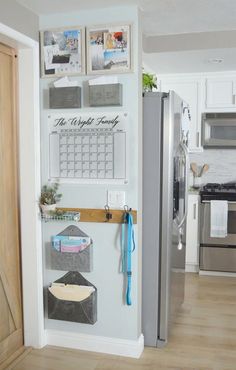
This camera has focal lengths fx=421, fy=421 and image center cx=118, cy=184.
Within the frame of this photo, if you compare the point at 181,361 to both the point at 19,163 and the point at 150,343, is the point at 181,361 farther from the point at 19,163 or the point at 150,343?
the point at 19,163

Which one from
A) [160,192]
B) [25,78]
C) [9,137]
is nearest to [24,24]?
[25,78]

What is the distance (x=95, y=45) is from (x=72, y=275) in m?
1.61

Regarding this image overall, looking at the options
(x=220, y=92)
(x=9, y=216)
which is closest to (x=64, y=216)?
(x=9, y=216)

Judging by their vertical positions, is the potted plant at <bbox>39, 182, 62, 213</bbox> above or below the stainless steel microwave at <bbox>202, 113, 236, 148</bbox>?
below

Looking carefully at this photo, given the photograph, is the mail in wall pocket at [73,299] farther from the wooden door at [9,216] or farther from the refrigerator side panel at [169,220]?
the refrigerator side panel at [169,220]

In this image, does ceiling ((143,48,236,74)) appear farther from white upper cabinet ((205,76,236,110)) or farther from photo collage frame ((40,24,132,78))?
photo collage frame ((40,24,132,78))

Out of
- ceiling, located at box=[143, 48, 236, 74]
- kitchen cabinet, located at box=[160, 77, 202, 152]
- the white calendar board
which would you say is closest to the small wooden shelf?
the white calendar board

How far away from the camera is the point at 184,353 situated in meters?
3.00

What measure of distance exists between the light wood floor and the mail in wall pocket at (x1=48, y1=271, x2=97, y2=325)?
0.26m

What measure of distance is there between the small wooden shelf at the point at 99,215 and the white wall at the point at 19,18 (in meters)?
1.23

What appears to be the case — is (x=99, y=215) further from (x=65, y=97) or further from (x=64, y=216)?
(x=65, y=97)

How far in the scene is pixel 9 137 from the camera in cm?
290

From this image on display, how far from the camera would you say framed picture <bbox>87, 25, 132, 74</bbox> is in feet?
9.10

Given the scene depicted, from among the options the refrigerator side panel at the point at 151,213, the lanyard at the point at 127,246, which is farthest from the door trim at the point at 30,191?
the refrigerator side panel at the point at 151,213
